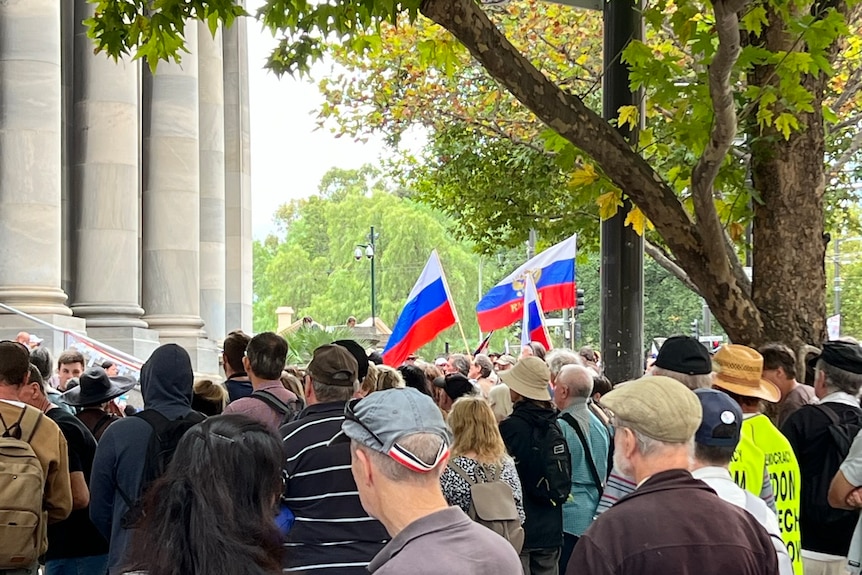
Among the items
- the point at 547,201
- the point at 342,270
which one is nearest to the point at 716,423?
the point at 547,201

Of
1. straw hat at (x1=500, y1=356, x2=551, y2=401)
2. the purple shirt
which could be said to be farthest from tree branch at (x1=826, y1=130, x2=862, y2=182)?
the purple shirt

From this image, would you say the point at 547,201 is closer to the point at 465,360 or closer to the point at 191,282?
the point at 465,360

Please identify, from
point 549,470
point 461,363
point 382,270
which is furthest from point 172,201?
point 382,270

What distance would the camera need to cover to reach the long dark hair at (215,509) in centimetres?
307

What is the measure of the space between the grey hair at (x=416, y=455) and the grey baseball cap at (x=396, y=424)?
10 millimetres

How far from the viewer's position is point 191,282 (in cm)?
2348

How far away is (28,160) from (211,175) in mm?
9438

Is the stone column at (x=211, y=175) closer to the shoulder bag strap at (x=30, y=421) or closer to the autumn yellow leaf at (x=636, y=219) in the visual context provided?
the autumn yellow leaf at (x=636, y=219)

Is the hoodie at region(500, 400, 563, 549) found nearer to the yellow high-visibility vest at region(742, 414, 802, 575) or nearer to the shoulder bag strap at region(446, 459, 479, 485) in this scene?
the shoulder bag strap at region(446, 459, 479, 485)

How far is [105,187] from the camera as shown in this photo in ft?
67.2

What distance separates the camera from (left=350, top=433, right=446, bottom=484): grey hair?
3279 mm

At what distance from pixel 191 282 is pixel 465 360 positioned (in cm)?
1084

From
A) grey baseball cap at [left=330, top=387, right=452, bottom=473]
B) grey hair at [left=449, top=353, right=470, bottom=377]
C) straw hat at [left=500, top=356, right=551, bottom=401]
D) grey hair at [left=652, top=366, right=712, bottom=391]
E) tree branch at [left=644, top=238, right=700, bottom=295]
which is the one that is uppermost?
tree branch at [left=644, top=238, right=700, bottom=295]

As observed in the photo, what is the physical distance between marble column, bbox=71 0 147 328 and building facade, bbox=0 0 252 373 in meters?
0.02
